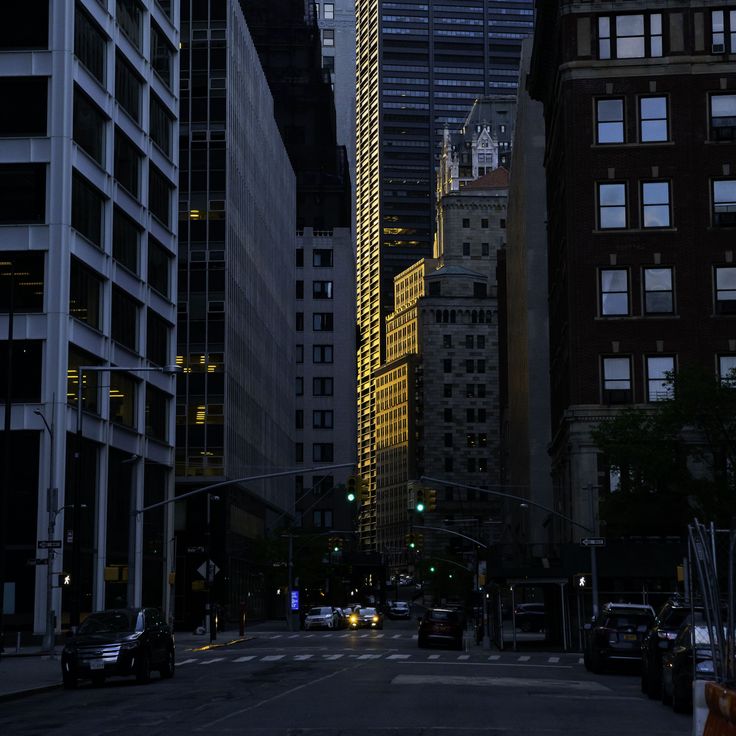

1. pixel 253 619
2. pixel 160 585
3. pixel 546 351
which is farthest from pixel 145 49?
pixel 253 619

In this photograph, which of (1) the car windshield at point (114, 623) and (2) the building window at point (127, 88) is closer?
(1) the car windshield at point (114, 623)

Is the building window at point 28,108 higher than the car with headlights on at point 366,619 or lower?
higher

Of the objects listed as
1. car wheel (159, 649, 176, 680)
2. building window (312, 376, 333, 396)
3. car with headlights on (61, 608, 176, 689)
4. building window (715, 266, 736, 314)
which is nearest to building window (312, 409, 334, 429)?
building window (312, 376, 333, 396)

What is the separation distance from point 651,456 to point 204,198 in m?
50.2

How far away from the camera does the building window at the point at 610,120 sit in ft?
221

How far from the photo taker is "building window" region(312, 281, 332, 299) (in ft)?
502

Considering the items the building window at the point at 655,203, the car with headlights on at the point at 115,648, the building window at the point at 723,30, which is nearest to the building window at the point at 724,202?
the building window at the point at 655,203

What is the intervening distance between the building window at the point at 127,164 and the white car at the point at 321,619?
106ft

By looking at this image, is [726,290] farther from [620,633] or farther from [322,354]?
[322,354]

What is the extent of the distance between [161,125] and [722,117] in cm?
2912

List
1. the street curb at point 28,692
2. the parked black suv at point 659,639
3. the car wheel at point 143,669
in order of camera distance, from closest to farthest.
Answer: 1. the parked black suv at point 659,639
2. the street curb at point 28,692
3. the car wheel at point 143,669

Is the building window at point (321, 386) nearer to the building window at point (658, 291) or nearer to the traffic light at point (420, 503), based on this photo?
the building window at point (658, 291)

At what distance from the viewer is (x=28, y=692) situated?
97.6 ft

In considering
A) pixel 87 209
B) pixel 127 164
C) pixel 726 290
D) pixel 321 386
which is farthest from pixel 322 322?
pixel 87 209
